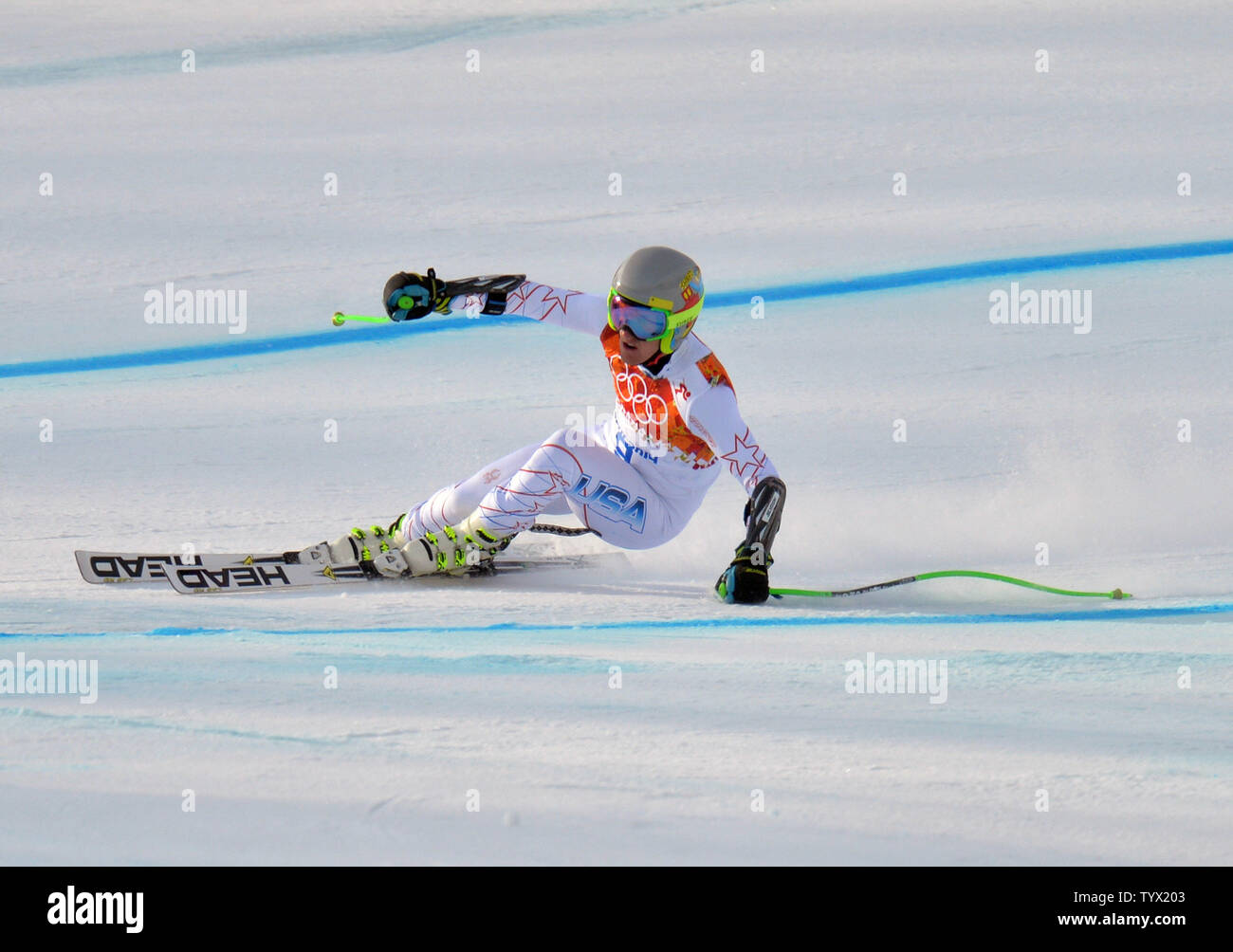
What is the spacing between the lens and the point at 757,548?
13.0ft

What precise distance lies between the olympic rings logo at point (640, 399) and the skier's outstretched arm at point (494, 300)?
192mm

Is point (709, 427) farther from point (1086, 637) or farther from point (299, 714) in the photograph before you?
point (299, 714)

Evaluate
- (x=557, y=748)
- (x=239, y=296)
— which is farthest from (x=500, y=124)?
(x=557, y=748)

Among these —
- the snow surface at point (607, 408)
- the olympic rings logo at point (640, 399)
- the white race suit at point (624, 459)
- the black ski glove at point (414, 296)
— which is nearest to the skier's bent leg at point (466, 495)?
the white race suit at point (624, 459)

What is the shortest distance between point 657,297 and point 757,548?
0.72 m

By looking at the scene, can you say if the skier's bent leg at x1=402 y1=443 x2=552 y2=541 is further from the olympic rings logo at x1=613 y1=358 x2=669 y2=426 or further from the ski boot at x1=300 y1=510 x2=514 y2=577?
the olympic rings logo at x1=613 y1=358 x2=669 y2=426

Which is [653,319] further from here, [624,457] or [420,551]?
→ [420,551]

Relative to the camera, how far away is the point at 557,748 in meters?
2.90

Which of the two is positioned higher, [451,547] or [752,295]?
[752,295]

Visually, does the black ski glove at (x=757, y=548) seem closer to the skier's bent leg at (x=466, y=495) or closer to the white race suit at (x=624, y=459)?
the white race suit at (x=624, y=459)

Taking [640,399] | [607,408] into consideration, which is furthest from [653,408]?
[607,408]

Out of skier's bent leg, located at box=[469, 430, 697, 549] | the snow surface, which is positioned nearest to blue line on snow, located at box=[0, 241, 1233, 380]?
the snow surface

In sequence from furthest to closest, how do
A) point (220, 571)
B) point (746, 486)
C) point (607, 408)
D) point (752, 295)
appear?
point (752, 295), point (607, 408), point (220, 571), point (746, 486)

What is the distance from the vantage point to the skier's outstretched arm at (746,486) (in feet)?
13.0
